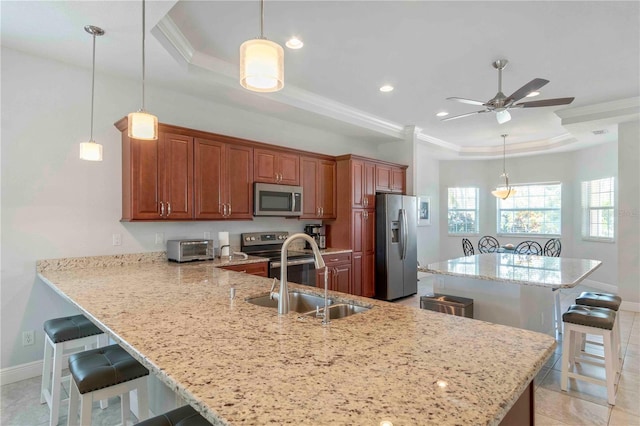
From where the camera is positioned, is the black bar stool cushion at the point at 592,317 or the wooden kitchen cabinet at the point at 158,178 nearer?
the black bar stool cushion at the point at 592,317

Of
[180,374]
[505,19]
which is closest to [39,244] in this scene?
[180,374]

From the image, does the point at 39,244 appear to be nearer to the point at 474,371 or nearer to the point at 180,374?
the point at 180,374

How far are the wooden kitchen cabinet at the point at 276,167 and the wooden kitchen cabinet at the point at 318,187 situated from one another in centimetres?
14

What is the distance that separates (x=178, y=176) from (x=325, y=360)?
293cm

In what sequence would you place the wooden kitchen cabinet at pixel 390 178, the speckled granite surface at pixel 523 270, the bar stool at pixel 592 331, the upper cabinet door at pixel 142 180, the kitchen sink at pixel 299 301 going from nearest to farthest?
the kitchen sink at pixel 299 301
the bar stool at pixel 592 331
the speckled granite surface at pixel 523 270
the upper cabinet door at pixel 142 180
the wooden kitchen cabinet at pixel 390 178

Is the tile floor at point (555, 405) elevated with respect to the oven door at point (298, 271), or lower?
lower

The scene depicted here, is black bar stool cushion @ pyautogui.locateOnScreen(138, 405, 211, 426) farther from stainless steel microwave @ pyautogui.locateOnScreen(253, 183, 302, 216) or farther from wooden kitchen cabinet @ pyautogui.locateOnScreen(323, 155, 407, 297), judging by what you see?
wooden kitchen cabinet @ pyautogui.locateOnScreen(323, 155, 407, 297)

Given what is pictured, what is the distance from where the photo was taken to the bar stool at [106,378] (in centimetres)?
161

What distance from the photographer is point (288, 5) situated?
2559 mm

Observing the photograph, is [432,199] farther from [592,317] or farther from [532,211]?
[592,317]

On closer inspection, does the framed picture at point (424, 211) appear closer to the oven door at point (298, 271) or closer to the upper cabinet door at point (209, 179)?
the oven door at point (298, 271)

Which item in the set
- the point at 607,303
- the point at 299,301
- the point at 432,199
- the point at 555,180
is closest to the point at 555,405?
the point at 607,303

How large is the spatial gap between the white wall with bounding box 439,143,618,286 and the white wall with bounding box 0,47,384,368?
21.9 feet

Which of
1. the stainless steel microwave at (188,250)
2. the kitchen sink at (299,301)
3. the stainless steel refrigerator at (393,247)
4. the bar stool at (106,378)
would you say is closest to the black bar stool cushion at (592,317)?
the kitchen sink at (299,301)
